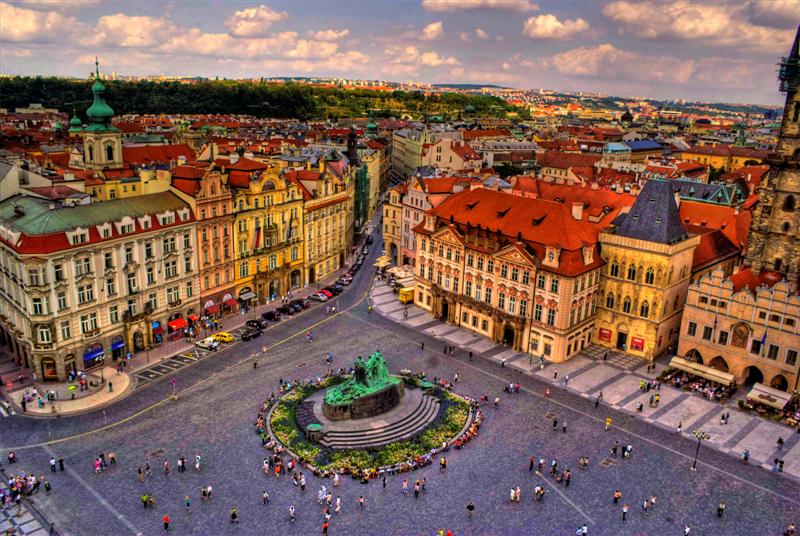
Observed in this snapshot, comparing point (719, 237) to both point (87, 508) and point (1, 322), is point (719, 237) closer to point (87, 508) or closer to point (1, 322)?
point (87, 508)

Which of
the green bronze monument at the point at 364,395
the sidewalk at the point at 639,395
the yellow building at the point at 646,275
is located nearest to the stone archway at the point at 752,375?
the sidewalk at the point at 639,395

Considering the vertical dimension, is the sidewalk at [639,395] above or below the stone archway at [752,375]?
below

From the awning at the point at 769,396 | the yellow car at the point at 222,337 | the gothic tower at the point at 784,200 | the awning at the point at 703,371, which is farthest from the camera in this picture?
the yellow car at the point at 222,337

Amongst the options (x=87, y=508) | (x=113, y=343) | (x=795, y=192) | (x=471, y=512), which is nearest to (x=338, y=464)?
(x=471, y=512)

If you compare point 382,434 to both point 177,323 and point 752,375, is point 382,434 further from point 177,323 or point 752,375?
point 752,375

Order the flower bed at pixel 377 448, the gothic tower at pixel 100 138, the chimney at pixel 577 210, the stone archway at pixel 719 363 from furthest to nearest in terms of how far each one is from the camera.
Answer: the gothic tower at pixel 100 138 < the chimney at pixel 577 210 < the stone archway at pixel 719 363 < the flower bed at pixel 377 448

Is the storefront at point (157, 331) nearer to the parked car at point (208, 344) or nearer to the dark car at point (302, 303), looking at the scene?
the parked car at point (208, 344)

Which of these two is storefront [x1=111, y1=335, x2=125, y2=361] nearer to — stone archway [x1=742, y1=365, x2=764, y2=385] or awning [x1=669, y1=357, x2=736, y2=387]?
awning [x1=669, y1=357, x2=736, y2=387]
